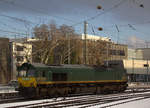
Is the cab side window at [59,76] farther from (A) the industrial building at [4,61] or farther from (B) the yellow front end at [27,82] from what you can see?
(A) the industrial building at [4,61]

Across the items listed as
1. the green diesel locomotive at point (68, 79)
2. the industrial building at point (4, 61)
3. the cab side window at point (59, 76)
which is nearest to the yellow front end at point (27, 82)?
the green diesel locomotive at point (68, 79)

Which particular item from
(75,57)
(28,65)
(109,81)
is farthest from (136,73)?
(28,65)

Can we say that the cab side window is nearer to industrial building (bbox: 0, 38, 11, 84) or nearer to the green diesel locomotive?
the green diesel locomotive

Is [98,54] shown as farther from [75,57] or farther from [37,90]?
[37,90]

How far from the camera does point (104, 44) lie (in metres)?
64.3

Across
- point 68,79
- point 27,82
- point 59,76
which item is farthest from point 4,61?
point 27,82

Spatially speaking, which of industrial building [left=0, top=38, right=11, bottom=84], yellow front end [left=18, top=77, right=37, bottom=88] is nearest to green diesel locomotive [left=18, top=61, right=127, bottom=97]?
yellow front end [left=18, top=77, right=37, bottom=88]

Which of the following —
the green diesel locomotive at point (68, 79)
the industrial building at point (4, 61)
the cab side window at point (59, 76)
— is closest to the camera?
the green diesel locomotive at point (68, 79)

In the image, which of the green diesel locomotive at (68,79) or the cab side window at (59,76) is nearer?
the green diesel locomotive at (68,79)

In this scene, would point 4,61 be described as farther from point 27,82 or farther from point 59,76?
point 27,82

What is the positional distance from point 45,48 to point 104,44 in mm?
23407

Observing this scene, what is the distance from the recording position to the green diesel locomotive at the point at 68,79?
20.4m

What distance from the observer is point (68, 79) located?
74.5 ft

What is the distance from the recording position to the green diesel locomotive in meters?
20.4
